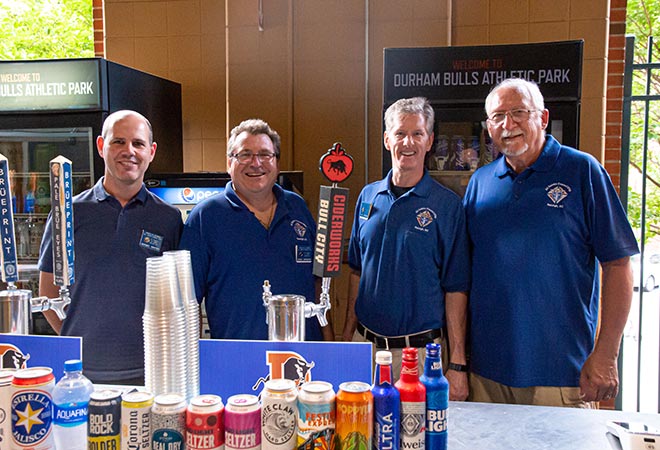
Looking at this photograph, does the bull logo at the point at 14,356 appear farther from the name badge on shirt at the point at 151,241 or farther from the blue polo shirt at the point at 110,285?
the name badge on shirt at the point at 151,241

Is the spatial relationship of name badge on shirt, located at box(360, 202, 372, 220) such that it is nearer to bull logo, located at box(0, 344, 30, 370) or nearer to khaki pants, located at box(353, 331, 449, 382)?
khaki pants, located at box(353, 331, 449, 382)

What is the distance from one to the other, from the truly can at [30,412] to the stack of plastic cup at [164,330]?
0.21m

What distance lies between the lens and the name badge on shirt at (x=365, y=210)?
2475 mm

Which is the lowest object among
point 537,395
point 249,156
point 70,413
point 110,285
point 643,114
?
point 537,395

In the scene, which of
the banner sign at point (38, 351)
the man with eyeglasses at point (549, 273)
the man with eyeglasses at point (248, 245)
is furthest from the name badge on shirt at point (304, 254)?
the banner sign at point (38, 351)

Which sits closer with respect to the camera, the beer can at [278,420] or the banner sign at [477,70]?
the beer can at [278,420]

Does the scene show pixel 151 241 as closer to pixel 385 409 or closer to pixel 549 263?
pixel 385 409

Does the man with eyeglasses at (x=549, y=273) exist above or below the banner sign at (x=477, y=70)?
below

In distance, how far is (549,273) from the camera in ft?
7.25

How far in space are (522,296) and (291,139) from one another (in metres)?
2.28

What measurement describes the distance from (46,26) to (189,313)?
7.28 meters

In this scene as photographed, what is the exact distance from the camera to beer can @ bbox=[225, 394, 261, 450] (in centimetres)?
117

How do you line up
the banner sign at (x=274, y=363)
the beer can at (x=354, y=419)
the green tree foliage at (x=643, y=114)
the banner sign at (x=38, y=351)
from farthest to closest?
the green tree foliage at (x=643, y=114), the banner sign at (x=38, y=351), the banner sign at (x=274, y=363), the beer can at (x=354, y=419)

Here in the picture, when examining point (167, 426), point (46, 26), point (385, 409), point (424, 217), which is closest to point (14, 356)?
point (167, 426)
